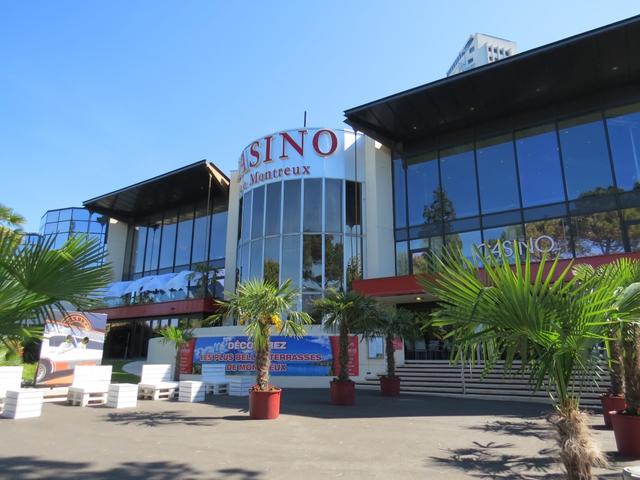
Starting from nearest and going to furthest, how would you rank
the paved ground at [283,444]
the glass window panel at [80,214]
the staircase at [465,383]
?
the paved ground at [283,444] → the staircase at [465,383] → the glass window panel at [80,214]

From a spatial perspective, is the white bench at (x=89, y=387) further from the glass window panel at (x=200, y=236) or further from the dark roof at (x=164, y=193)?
the glass window panel at (x=200, y=236)

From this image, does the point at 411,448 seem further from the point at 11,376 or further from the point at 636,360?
the point at 11,376

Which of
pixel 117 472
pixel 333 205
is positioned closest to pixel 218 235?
pixel 333 205

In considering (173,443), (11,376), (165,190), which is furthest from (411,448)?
(165,190)

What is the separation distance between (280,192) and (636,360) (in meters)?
18.9

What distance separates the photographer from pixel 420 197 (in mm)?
23656

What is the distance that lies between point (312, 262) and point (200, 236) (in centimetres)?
1211

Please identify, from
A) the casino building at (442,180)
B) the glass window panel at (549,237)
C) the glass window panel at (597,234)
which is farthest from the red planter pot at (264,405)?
the glass window panel at (597,234)

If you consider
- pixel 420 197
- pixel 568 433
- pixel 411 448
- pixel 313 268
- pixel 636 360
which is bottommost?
pixel 411 448

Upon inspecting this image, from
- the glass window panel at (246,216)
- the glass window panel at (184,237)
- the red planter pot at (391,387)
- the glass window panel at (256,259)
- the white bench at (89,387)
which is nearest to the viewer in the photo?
the white bench at (89,387)

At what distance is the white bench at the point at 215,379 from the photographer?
1598cm

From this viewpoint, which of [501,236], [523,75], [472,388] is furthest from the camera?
[501,236]

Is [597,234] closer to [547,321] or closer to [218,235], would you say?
[547,321]

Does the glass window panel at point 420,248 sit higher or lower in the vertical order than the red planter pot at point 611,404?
higher
